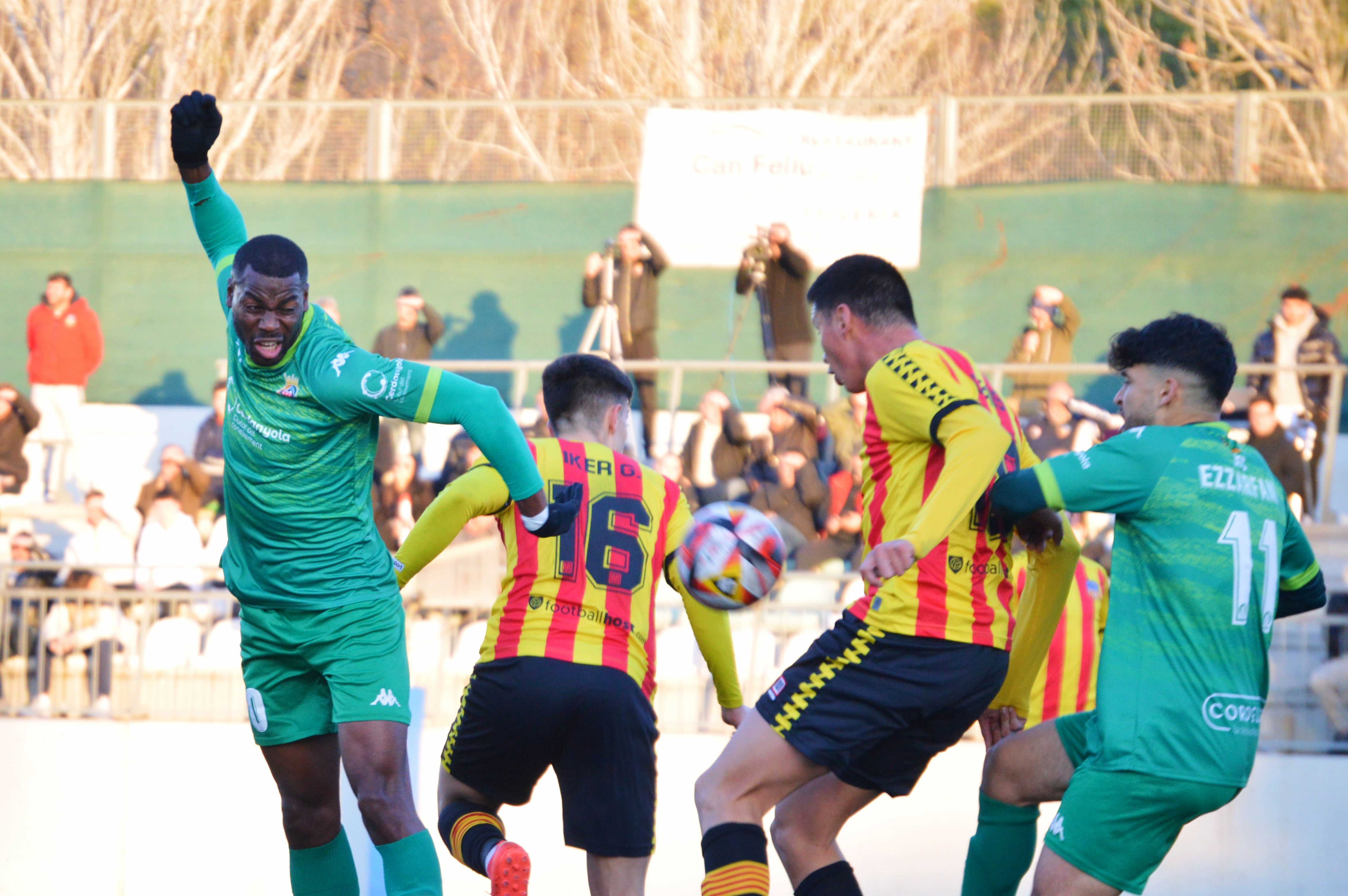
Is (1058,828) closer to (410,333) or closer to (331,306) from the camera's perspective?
(331,306)

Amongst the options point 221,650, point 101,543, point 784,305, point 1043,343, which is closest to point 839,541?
point 784,305

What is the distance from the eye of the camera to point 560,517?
3807mm

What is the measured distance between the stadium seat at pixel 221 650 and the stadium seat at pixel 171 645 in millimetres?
35

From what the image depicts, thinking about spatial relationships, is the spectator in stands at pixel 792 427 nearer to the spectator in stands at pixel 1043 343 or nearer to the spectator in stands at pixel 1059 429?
the spectator in stands at pixel 1059 429

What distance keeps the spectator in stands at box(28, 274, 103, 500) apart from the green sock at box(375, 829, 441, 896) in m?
9.61

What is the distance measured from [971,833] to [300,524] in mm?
4194

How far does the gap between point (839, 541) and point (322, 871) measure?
571cm

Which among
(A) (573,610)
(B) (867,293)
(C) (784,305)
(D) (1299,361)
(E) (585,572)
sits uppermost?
(C) (784,305)

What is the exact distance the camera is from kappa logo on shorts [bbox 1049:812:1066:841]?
11.5 ft

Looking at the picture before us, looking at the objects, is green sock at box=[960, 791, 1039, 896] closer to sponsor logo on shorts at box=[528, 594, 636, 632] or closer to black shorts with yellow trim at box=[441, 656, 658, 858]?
black shorts with yellow trim at box=[441, 656, 658, 858]

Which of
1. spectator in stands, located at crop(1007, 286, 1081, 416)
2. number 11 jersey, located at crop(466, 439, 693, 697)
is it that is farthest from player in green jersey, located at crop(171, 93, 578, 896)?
spectator in stands, located at crop(1007, 286, 1081, 416)

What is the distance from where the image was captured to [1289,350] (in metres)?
10.8

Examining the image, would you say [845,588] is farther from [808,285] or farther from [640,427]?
[808,285]

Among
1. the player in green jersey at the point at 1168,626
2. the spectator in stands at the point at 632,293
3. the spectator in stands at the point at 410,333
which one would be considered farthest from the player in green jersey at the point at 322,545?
the spectator in stands at the point at 410,333
